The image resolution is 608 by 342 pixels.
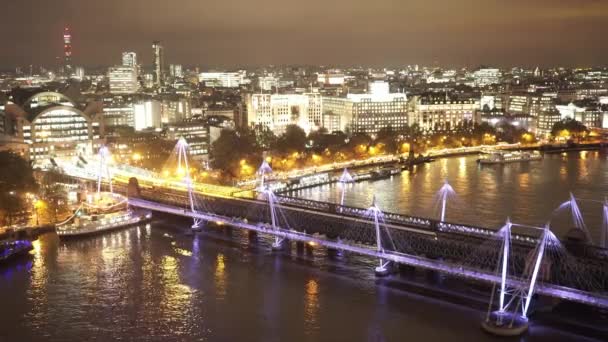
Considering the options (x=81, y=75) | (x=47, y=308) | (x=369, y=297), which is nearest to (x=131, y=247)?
(x=47, y=308)

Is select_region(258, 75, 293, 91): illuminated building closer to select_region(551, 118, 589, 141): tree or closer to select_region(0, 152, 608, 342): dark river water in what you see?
select_region(551, 118, 589, 141): tree

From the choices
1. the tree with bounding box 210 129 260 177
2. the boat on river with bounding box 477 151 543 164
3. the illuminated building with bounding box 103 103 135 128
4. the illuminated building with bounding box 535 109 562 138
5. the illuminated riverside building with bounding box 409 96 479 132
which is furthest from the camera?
the illuminated building with bounding box 535 109 562 138

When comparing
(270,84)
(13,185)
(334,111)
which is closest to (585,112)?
(334,111)

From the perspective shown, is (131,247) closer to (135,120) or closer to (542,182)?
(542,182)

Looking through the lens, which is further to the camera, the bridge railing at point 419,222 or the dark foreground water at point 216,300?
the bridge railing at point 419,222

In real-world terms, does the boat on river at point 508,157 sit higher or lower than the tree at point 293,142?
lower

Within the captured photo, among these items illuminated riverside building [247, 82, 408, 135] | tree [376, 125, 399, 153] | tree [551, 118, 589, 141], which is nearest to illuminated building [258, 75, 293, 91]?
illuminated riverside building [247, 82, 408, 135]

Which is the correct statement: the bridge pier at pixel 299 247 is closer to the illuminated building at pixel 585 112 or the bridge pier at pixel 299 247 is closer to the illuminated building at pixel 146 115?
the illuminated building at pixel 146 115

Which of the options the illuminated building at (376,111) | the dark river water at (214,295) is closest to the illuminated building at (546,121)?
the illuminated building at (376,111)
